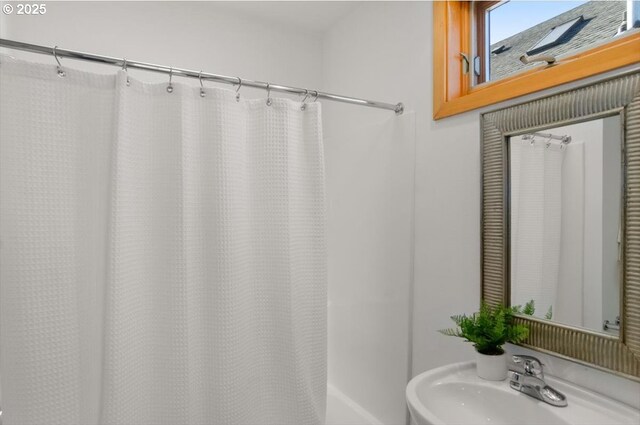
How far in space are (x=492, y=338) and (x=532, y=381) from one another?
155 mm

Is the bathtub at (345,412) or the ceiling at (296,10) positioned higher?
the ceiling at (296,10)

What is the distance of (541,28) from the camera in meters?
1.39

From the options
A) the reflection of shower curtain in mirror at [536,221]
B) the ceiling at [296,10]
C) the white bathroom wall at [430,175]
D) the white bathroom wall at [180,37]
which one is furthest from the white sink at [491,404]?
the ceiling at [296,10]

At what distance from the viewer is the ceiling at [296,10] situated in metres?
2.08

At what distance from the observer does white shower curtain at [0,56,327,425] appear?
1073 mm

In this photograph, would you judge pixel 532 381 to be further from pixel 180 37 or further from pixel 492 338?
pixel 180 37

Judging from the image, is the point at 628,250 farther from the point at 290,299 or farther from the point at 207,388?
the point at 207,388

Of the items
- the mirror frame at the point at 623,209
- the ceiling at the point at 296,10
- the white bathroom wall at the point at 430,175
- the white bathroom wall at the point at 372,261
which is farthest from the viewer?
the ceiling at the point at 296,10

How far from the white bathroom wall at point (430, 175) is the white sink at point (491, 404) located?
0.42 ft

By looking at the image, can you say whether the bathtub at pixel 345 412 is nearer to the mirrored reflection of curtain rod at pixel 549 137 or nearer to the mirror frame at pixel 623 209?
the mirror frame at pixel 623 209

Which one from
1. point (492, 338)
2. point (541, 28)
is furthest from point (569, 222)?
point (541, 28)

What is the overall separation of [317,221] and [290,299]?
0.33 meters

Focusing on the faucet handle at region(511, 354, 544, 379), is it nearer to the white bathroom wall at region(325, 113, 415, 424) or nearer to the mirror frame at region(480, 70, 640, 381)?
the mirror frame at region(480, 70, 640, 381)

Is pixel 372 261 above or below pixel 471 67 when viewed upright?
below
